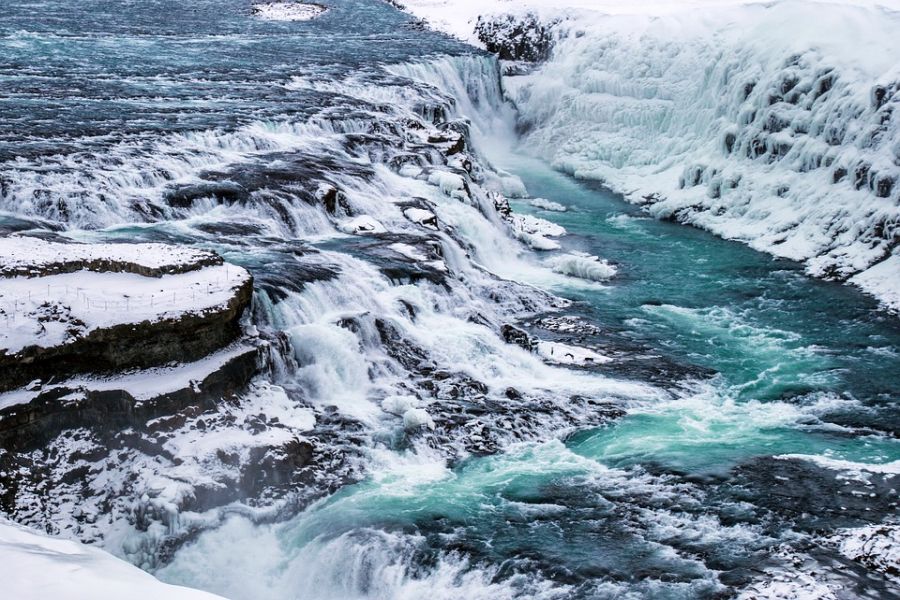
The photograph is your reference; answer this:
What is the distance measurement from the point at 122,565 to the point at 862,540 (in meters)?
7.88

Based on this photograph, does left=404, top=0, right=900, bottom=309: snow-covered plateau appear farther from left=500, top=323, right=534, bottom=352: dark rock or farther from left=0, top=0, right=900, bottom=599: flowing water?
left=500, top=323, right=534, bottom=352: dark rock

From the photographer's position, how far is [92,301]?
1177 centimetres

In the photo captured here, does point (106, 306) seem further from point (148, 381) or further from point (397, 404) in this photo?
point (397, 404)

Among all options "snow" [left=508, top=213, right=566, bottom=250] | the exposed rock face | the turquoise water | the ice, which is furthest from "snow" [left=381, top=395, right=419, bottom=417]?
"snow" [left=508, top=213, right=566, bottom=250]

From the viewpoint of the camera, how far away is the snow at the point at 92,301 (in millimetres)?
11102

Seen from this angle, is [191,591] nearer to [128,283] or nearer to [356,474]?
[356,474]

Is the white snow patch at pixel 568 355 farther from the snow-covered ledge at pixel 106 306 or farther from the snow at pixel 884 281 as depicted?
the snow at pixel 884 281

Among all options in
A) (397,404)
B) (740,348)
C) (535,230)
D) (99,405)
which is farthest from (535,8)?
(99,405)

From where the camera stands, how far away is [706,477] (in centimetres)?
1183

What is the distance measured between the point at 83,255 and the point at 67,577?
6942mm

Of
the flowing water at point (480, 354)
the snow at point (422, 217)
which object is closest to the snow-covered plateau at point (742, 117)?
the flowing water at point (480, 354)

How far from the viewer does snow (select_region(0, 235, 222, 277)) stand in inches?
475

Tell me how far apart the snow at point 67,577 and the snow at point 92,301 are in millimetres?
3900

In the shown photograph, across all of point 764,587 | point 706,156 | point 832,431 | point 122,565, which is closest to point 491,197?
point 706,156
